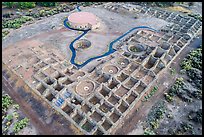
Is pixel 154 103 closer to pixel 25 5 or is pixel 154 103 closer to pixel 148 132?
pixel 148 132

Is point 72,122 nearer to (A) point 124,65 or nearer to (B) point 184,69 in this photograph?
(A) point 124,65

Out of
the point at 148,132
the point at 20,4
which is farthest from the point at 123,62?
the point at 20,4

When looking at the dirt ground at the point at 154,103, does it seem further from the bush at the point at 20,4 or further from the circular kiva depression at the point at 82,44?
the bush at the point at 20,4

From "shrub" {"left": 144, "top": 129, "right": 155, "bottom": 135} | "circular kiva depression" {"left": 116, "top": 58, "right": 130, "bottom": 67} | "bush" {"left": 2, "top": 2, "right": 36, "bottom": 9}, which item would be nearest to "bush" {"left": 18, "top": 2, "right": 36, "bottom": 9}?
"bush" {"left": 2, "top": 2, "right": 36, "bottom": 9}

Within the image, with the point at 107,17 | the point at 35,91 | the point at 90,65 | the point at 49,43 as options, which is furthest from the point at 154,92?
the point at 107,17

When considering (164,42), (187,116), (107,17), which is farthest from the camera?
(107,17)

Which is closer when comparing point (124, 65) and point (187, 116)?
point (187, 116)

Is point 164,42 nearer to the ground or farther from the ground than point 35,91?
farther from the ground

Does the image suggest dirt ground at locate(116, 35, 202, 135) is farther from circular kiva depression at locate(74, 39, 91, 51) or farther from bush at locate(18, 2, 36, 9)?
bush at locate(18, 2, 36, 9)
